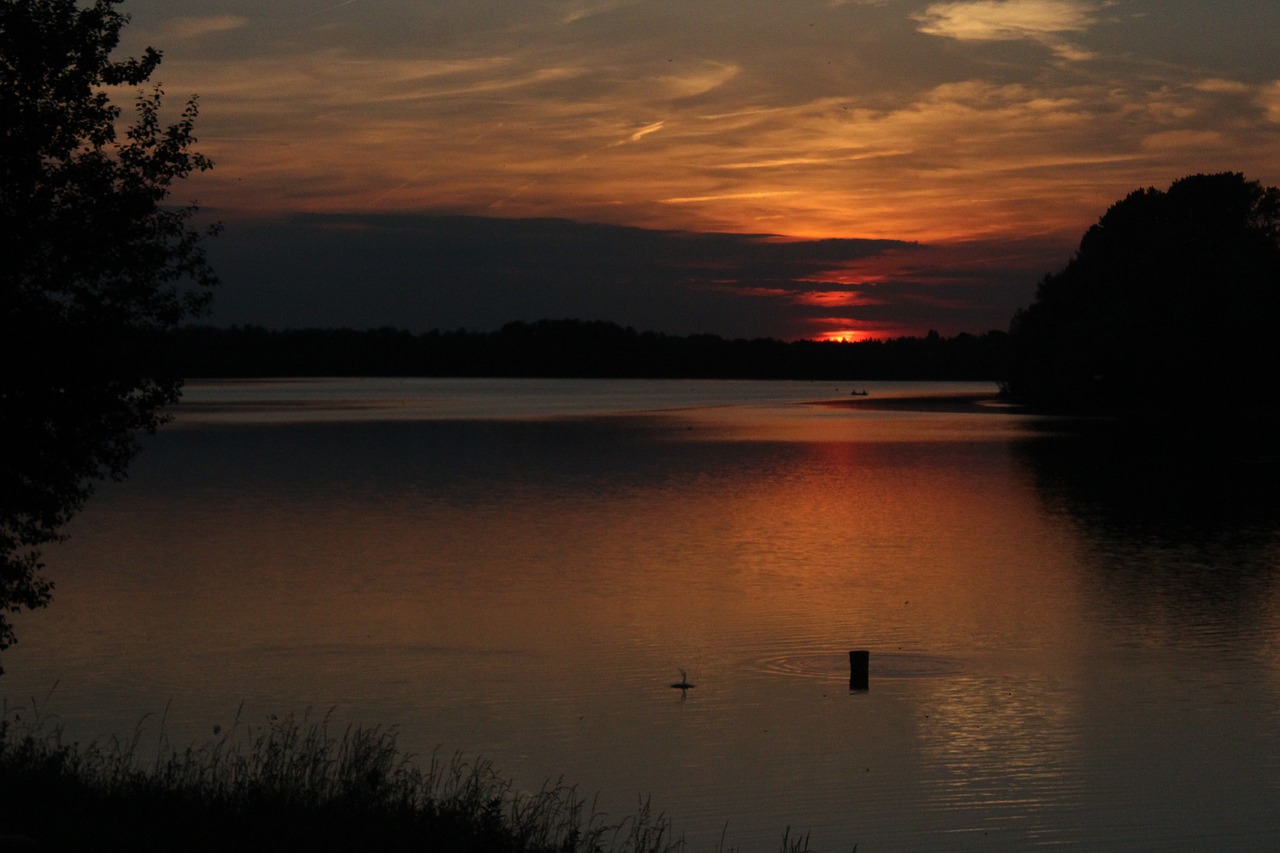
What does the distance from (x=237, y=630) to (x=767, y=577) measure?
43.7ft

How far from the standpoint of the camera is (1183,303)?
103 meters

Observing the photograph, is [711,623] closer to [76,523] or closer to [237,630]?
[237,630]

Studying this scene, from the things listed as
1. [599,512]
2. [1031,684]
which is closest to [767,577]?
[1031,684]

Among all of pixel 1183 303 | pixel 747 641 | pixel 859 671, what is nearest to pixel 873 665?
pixel 859 671

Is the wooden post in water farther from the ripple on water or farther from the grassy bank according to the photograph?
the grassy bank

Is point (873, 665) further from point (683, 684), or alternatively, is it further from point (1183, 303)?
point (1183, 303)

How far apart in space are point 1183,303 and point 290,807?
100 metres

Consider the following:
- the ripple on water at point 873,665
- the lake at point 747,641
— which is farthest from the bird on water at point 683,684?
the ripple on water at point 873,665

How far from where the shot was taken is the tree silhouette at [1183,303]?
99.7 meters

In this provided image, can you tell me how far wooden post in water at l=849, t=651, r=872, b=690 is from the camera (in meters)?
22.0

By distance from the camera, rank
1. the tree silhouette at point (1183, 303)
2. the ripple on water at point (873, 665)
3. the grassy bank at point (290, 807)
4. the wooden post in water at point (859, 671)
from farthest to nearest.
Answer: the tree silhouette at point (1183, 303), the ripple on water at point (873, 665), the wooden post in water at point (859, 671), the grassy bank at point (290, 807)

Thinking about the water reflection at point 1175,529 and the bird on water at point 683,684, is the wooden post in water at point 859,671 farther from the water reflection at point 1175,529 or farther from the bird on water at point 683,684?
the water reflection at point 1175,529

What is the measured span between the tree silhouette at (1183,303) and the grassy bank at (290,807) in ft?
305

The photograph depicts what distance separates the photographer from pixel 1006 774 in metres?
17.6
